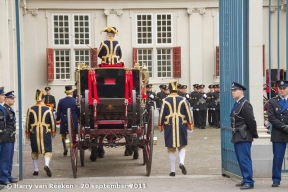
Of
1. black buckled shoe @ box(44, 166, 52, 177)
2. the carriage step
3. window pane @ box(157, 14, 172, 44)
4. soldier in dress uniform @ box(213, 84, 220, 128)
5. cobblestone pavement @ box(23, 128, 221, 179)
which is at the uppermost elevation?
window pane @ box(157, 14, 172, 44)

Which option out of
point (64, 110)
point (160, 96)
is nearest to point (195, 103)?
point (160, 96)

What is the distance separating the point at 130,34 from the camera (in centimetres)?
3128

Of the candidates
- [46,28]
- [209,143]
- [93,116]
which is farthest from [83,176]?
[46,28]

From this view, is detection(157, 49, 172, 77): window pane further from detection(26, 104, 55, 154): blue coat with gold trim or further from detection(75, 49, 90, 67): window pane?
detection(26, 104, 55, 154): blue coat with gold trim

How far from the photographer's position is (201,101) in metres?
29.7

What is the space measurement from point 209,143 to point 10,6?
7572mm

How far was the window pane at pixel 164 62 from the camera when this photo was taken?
3183cm

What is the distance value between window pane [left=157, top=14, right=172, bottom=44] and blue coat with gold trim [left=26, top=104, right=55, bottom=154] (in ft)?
54.7

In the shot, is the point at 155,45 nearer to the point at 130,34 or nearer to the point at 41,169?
the point at 130,34

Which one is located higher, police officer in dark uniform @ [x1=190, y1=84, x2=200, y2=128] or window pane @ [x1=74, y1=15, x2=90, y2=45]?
window pane @ [x1=74, y1=15, x2=90, y2=45]

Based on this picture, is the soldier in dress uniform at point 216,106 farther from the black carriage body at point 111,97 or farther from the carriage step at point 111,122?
the carriage step at point 111,122

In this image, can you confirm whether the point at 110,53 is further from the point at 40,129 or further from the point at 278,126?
the point at 278,126

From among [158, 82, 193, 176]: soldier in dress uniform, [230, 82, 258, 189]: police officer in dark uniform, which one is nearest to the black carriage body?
[158, 82, 193, 176]: soldier in dress uniform

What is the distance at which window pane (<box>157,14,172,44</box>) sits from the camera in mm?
31375
